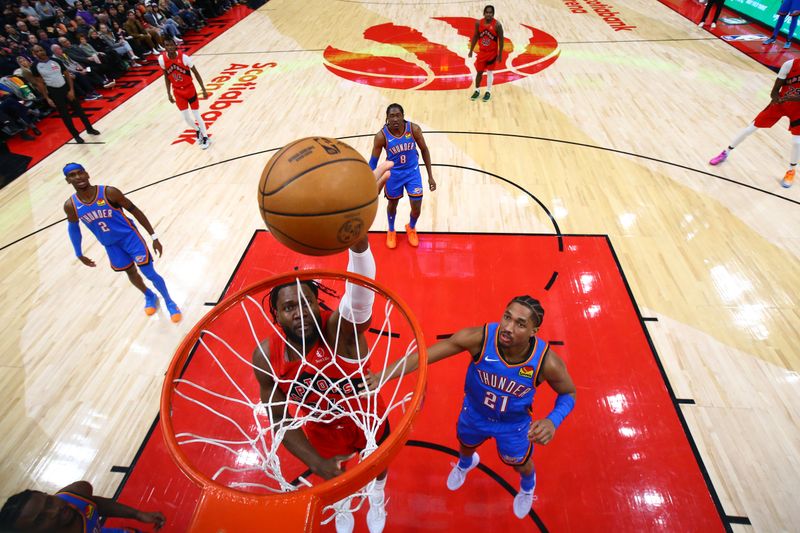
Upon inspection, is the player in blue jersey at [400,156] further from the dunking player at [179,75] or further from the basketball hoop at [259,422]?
the dunking player at [179,75]

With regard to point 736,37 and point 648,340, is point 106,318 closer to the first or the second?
point 648,340

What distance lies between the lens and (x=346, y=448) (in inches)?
94.0

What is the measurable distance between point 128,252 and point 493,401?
11.0 ft

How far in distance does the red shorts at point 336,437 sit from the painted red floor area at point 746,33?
11059mm

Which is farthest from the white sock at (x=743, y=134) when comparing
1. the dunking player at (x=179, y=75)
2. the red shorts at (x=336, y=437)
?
the dunking player at (x=179, y=75)

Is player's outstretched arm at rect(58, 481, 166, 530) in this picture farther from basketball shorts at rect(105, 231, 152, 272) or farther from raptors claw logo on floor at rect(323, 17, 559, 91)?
raptors claw logo on floor at rect(323, 17, 559, 91)

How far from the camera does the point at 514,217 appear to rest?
5.02 meters

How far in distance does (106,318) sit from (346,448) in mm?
3112

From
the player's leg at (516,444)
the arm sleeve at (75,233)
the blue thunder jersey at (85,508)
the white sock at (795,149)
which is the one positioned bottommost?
the white sock at (795,149)

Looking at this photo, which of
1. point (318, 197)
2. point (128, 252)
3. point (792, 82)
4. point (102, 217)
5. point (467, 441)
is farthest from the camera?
point (792, 82)

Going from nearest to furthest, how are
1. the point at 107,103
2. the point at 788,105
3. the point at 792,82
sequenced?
the point at 792,82 < the point at 788,105 < the point at 107,103

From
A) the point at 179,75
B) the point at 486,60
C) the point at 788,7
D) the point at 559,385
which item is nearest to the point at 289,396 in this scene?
the point at 559,385

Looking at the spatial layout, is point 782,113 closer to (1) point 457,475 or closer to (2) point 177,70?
(1) point 457,475

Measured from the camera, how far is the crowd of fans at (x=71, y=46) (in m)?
7.01
